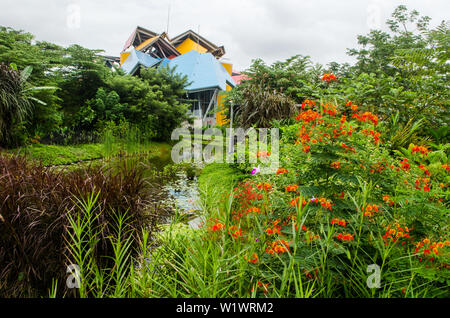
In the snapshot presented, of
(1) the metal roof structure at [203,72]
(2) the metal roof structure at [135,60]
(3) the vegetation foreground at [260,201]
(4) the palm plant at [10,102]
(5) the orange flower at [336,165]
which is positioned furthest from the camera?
(2) the metal roof structure at [135,60]

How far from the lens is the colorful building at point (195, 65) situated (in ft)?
78.1

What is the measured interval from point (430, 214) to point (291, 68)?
844 centimetres

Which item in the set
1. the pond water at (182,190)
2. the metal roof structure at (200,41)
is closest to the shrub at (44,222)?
the pond water at (182,190)

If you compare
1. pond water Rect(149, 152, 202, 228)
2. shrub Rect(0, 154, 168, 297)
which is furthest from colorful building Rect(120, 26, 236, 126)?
shrub Rect(0, 154, 168, 297)

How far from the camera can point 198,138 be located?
17484mm

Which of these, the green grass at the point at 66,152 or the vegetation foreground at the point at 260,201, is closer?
the vegetation foreground at the point at 260,201

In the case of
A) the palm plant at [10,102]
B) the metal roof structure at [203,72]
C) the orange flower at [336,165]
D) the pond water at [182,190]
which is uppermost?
the metal roof structure at [203,72]

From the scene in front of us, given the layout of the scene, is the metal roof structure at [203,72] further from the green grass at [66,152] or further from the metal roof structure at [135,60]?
the green grass at [66,152]

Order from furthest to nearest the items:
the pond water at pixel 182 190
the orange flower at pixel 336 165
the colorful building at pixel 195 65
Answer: the colorful building at pixel 195 65, the pond water at pixel 182 190, the orange flower at pixel 336 165

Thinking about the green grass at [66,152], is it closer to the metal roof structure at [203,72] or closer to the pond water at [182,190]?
the pond water at [182,190]

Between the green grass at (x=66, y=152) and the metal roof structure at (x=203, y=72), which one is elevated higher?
the metal roof structure at (x=203, y=72)

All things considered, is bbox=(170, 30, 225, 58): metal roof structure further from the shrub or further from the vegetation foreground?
the shrub

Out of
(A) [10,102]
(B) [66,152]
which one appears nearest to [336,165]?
(A) [10,102]
